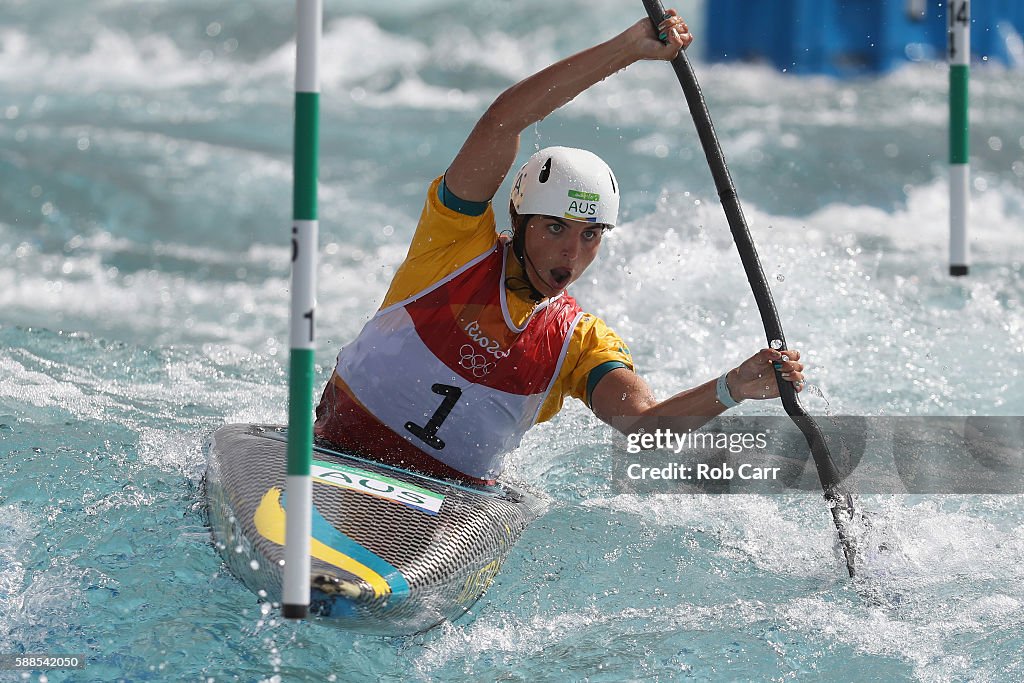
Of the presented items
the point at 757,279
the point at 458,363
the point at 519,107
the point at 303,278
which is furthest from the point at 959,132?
the point at 303,278

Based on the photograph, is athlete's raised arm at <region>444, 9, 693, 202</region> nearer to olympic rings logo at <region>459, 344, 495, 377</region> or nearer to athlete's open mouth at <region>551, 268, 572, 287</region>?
athlete's open mouth at <region>551, 268, 572, 287</region>

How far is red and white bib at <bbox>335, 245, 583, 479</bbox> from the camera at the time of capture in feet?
11.8

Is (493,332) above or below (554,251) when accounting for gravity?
below

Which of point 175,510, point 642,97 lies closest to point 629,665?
point 175,510

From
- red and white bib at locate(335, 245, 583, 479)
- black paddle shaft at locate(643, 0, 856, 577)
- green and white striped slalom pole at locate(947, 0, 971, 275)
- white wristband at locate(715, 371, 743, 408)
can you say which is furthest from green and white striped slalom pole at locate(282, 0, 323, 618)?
green and white striped slalom pole at locate(947, 0, 971, 275)

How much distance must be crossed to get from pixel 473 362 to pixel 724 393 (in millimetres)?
745

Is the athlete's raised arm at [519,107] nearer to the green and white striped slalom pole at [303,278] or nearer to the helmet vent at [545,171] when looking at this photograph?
the helmet vent at [545,171]

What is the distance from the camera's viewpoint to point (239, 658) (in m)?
3.21

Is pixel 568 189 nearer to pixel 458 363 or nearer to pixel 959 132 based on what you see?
pixel 458 363

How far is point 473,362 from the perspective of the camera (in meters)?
3.61

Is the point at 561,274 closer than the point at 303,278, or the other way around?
the point at 303,278

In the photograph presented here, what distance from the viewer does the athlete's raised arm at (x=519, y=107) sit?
11.1 ft

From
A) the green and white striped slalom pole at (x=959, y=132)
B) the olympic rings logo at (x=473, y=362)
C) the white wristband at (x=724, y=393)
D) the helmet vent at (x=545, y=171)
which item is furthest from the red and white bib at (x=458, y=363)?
the green and white striped slalom pole at (x=959, y=132)

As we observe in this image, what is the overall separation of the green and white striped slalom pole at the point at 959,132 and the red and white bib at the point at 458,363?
1561 mm
